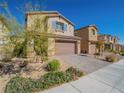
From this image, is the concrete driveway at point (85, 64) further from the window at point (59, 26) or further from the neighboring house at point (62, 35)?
the window at point (59, 26)

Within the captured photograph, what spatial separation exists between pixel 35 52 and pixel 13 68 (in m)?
2.32

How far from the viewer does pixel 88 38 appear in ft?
84.5

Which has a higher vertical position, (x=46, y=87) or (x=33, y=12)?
(x=33, y=12)

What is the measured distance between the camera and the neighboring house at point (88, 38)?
25844 mm

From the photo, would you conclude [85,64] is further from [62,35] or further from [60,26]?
[60,26]

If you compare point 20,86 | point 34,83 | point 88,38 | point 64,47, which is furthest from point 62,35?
point 20,86

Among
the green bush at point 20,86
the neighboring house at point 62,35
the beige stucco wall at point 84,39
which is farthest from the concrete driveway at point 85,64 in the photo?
the beige stucco wall at point 84,39

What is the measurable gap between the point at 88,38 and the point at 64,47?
27.5 feet

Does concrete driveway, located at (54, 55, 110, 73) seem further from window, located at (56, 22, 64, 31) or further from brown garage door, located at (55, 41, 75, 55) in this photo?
window, located at (56, 22, 64, 31)

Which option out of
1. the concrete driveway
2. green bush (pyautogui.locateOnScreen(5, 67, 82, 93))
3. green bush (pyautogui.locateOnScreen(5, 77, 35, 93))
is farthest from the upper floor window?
green bush (pyautogui.locateOnScreen(5, 77, 35, 93))

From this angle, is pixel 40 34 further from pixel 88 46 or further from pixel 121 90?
pixel 88 46

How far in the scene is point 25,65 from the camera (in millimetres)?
10750

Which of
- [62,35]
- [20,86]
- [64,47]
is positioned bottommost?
[20,86]

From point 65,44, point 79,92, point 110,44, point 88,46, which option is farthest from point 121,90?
point 110,44
